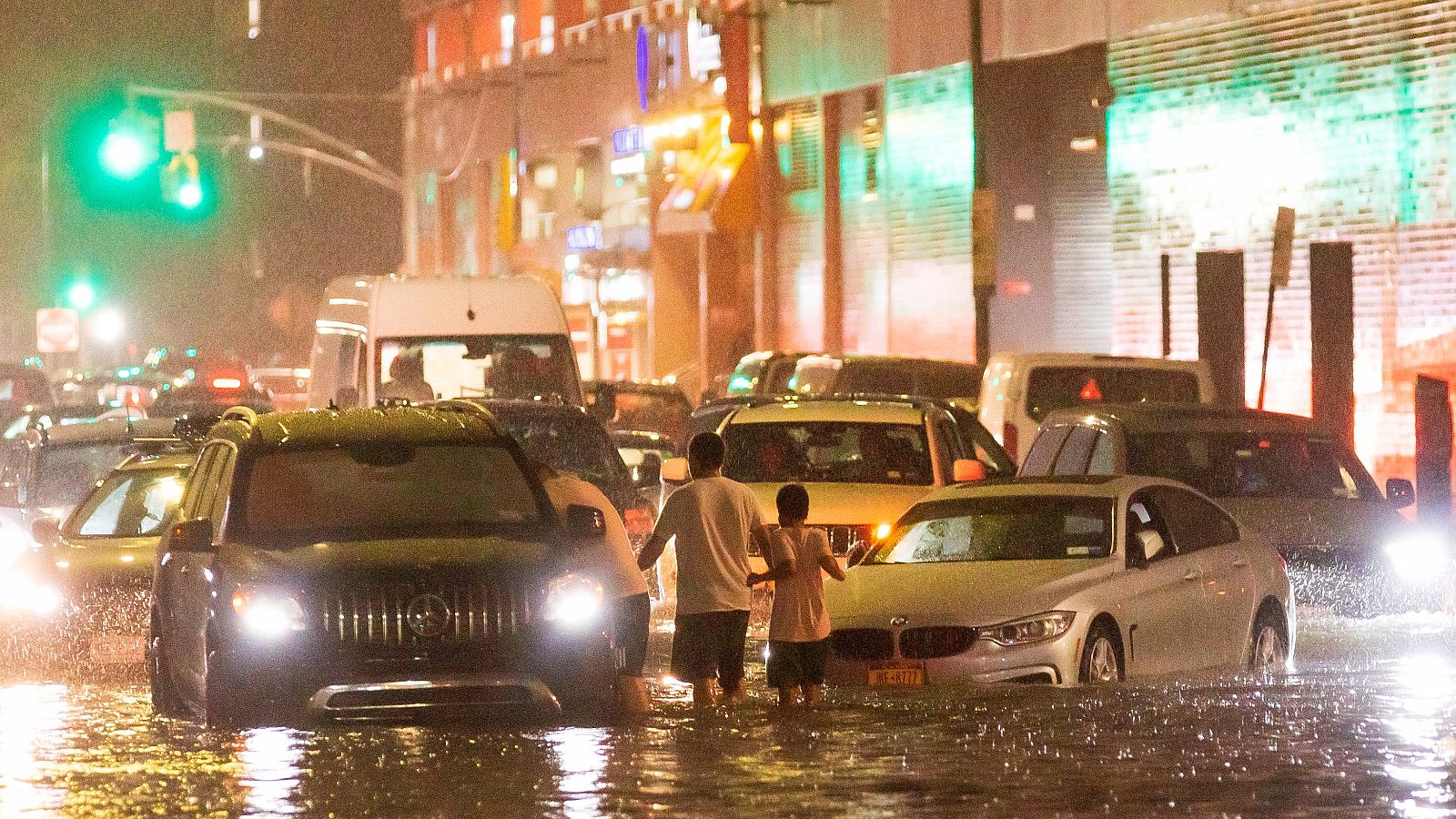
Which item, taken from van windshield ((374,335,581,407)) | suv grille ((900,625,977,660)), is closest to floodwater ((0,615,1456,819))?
suv grille ((900,625,977,660))

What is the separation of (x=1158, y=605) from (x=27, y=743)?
5.87m

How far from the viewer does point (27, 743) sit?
457 inches

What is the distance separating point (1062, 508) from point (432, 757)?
508cm

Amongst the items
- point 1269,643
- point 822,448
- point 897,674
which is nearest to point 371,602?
point 897,674

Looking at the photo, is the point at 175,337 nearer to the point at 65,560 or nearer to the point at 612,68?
the point at 612,68

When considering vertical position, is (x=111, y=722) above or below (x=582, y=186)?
below

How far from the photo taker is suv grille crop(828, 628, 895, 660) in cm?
1351

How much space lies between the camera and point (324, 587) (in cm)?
1125

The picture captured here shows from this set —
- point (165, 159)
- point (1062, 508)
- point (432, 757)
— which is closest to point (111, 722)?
point (432, 757)

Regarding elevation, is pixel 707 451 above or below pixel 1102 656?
above

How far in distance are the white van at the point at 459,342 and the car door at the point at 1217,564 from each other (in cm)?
992

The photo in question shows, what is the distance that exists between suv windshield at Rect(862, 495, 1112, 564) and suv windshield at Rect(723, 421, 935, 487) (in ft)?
10.6

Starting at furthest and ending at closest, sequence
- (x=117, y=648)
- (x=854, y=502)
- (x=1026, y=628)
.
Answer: (x=854, y=502), (x=117, y=648), (x=1026, y=628)

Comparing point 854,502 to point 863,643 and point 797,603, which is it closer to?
point 863,643
